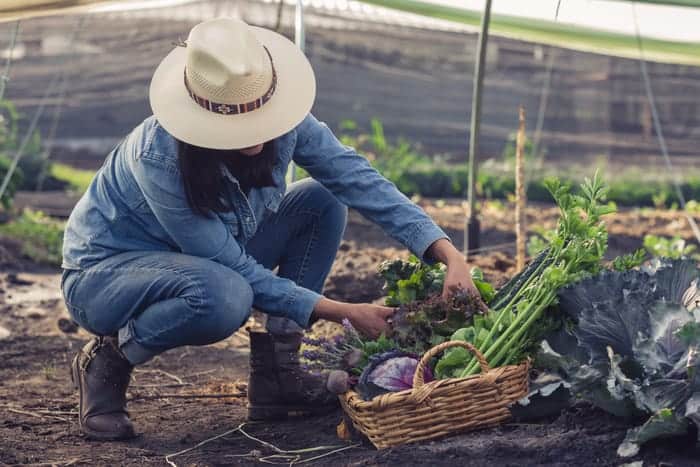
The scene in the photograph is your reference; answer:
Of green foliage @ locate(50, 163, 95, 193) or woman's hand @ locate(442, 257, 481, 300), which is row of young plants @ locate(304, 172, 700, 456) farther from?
green foliage @ locate(50, 163, 95, 193)

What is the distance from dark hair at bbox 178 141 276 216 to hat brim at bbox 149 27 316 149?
12cm

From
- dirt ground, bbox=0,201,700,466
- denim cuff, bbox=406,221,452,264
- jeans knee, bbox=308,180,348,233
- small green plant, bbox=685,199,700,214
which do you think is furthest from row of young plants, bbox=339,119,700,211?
denim cuff, bbox=406,221,452,264

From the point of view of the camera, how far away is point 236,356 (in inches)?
188

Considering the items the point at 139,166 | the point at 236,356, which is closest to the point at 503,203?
the point at 236,356

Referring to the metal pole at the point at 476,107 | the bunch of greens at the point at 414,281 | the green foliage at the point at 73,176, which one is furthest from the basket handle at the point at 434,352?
the green foliage at the point at 73,176

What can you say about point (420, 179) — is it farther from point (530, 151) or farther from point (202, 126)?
point (202, 126)

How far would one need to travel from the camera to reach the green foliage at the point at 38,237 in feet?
23.4

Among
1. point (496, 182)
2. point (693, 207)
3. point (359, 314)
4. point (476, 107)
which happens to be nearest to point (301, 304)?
point (359, 314)

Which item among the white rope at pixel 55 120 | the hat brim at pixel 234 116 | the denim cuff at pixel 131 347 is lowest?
the white rope at pixel 55 120

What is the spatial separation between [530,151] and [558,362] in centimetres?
700

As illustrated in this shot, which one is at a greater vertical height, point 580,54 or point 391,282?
point 391,282

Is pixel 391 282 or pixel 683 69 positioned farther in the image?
pixel 683 69

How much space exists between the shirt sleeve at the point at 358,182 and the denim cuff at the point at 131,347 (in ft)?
2.58

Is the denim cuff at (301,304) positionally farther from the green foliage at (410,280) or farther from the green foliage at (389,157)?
the green foliage at (389,157)
